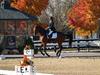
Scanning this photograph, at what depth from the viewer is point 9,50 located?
38.3m

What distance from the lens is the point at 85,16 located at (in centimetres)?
5000

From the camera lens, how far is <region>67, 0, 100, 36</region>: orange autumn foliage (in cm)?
4800

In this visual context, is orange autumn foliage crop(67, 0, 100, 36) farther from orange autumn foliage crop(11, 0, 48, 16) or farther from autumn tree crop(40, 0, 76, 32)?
autumn tree crop(40, 0, 76, 32)

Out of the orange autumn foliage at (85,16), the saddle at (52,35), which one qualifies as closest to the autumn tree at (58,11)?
the orange autumn foliage at (85,16)

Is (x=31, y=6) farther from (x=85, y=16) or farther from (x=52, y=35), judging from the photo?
(x=52, y=35)

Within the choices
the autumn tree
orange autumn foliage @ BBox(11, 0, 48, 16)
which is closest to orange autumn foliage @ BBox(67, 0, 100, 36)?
orange autumn foliage @ BBox(11, 0, 48, 16)

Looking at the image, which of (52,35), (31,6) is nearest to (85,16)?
(31,6)

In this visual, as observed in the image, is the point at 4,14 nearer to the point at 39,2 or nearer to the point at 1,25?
the point at 1,25

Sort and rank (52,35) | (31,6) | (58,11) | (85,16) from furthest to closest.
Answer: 1. (58,11)
2. (31,6)
3. (85,16)
4. (52,35)

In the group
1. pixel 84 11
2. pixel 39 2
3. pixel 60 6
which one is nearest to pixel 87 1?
pixel 84 11

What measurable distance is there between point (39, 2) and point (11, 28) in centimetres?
1668

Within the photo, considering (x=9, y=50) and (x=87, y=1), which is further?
(x=87, y=1)

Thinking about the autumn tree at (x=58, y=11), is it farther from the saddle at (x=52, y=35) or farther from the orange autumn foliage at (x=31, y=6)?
the saddle at (x=52, y=35)

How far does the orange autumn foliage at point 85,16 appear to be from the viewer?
157 ft
